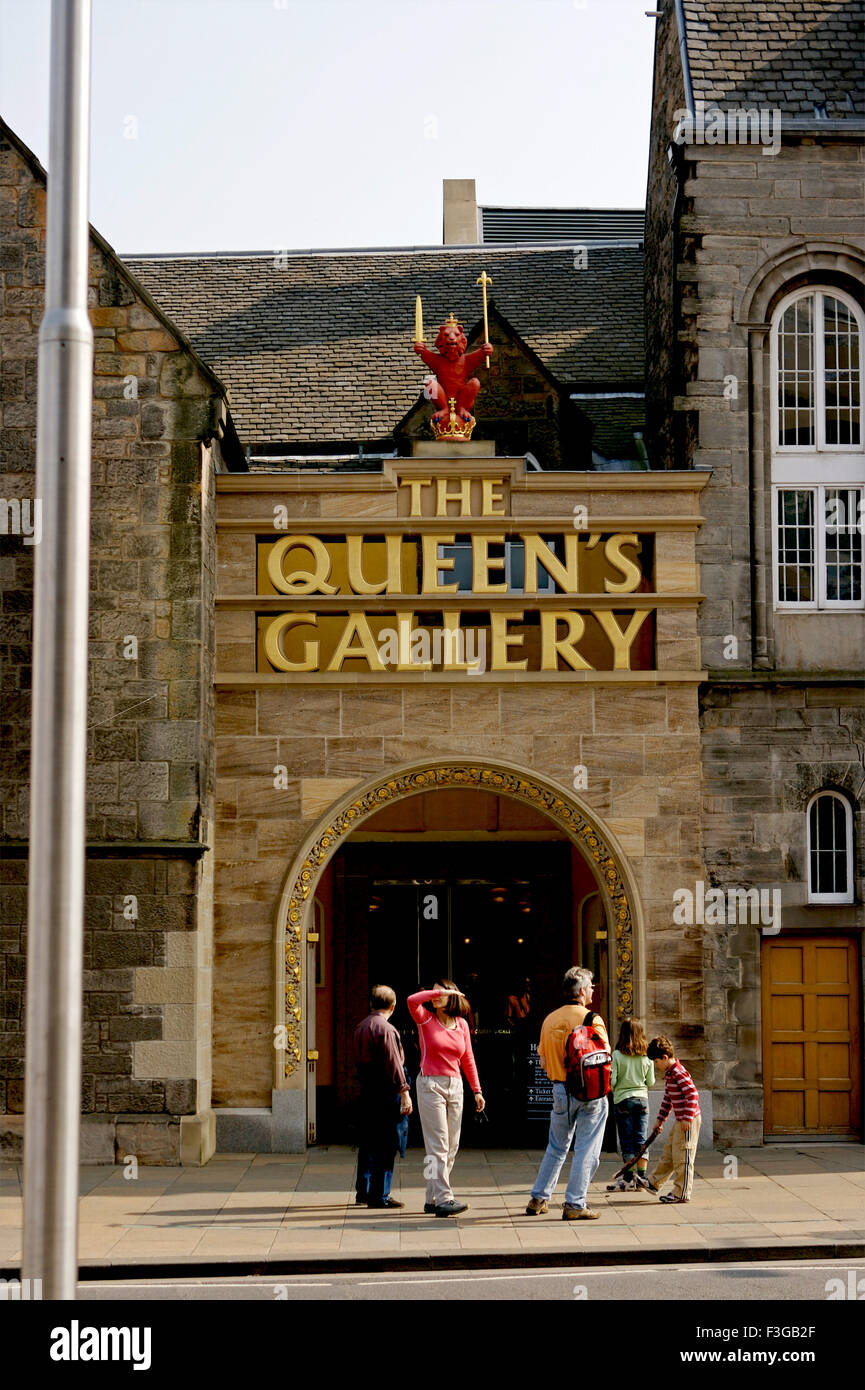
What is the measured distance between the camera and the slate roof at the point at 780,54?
59.9 feet

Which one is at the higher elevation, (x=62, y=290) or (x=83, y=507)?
(x=62, y=290)

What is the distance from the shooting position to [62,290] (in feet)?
23.0

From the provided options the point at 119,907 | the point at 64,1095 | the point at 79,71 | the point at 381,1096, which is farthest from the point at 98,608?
the point at 64,1095

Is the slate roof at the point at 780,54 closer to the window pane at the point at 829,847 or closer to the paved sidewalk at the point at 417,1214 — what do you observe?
the window pane at the point at 829,847

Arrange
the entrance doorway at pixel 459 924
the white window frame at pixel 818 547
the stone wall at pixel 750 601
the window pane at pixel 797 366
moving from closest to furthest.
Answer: the stone wall at pixel 750 601 < the white window frame at pixel 818 547 < the window pane at pixel 797 366 < the entrance doorway at pixel 459 924

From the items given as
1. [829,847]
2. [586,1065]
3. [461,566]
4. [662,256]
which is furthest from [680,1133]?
[662,256]

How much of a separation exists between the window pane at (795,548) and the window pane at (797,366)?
0.84 m

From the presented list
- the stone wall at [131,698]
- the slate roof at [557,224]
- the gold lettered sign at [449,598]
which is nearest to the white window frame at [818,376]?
the gold lettered sign at [449,598]

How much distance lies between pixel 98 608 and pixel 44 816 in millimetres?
9543

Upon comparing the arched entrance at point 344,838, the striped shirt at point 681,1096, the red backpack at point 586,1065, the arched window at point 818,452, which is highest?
the arched window at point 818,452

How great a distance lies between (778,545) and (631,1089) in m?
6.07

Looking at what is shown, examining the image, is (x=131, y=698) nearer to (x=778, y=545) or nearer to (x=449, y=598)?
(x=449, y=598)

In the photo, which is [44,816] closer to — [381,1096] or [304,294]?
[381,1096]

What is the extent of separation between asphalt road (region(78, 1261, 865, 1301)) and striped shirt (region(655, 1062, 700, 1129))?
2213 millimetres
